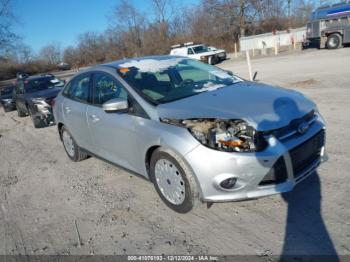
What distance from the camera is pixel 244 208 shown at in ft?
11.7

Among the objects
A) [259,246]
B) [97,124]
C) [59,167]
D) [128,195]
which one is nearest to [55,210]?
[128,195]

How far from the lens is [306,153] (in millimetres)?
3324

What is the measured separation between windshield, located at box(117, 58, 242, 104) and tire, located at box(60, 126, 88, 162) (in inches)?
75.7

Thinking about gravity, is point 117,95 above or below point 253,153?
above

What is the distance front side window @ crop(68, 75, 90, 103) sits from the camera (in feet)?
15.9

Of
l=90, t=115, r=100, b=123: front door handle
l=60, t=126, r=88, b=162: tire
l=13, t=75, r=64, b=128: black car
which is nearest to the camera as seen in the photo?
l=90, t=115, r=100, b=123: front door handle

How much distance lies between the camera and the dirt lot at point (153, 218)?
119 inches

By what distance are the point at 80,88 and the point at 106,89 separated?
912 millimetres

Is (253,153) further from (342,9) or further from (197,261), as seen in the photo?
(342,9)

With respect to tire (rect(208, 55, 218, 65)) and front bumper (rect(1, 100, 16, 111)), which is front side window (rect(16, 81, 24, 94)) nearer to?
front bumper (rect(1, 100, 16, 111))

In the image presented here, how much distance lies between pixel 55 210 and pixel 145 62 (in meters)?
2.39

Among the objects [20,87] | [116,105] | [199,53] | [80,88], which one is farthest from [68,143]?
[199,53]

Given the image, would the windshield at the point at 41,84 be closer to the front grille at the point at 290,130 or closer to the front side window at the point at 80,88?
the front side window at the point at 80,88


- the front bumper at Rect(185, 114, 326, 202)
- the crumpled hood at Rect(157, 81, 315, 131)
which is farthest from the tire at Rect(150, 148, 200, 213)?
the crumpled hood at Rect(157, 81, 315, 131)
